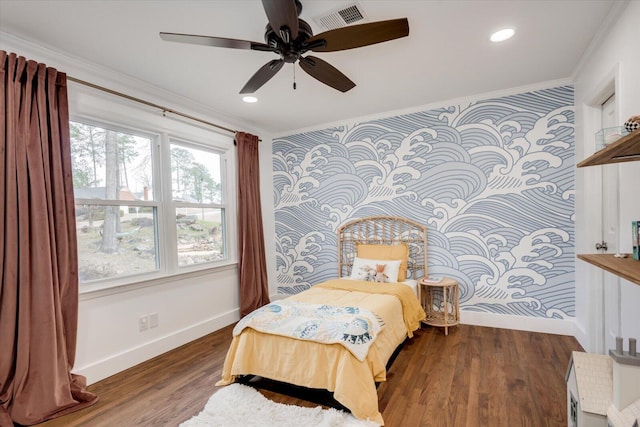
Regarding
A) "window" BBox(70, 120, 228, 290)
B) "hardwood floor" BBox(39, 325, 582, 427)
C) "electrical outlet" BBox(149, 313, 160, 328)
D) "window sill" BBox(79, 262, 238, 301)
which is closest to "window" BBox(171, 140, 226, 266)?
"window" BBox(70, 120, 228, 290)

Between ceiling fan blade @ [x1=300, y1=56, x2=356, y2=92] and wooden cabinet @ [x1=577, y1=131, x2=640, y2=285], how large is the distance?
1548mm

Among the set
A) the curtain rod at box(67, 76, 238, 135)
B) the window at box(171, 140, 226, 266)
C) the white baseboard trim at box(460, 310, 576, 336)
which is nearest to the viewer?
the curtain rod at box(67, 76, 238, 135)

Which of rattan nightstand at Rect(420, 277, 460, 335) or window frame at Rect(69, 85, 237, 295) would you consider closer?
window frame at Rect(69, 85, 237, 295)

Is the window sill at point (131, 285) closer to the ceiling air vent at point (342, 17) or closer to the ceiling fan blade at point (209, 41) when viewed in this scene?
the ceiling fan blade at point (209, 41)

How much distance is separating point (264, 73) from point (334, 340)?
190 centimetres

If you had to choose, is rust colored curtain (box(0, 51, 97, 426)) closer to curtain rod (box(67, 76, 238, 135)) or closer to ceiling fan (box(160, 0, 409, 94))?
curtain rod (box(67, 76, 238, 135))

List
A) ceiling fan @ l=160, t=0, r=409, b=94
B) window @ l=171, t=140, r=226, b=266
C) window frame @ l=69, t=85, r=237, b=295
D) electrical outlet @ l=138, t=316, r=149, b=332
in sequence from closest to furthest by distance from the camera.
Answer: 1. ceiling fan @ l=160, t=0, r=409, b=94
2. window frame @ l=69, t=85, r=237, b=295
3. electrical outlet @ l=138, t=316, r=149, b=332
4. window @ l=171, t=140, r=226, b=266

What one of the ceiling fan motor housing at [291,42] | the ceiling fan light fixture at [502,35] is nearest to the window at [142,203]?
the ceiling fan motor housing at [291,42]

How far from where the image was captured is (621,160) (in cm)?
152

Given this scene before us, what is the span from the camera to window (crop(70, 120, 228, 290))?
2.64 metres

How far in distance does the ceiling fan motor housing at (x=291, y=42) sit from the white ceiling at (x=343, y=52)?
17 cm

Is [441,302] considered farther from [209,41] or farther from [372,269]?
[209,41]

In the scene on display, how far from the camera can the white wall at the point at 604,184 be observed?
74.5 inches

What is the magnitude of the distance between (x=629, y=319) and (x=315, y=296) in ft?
7.41
